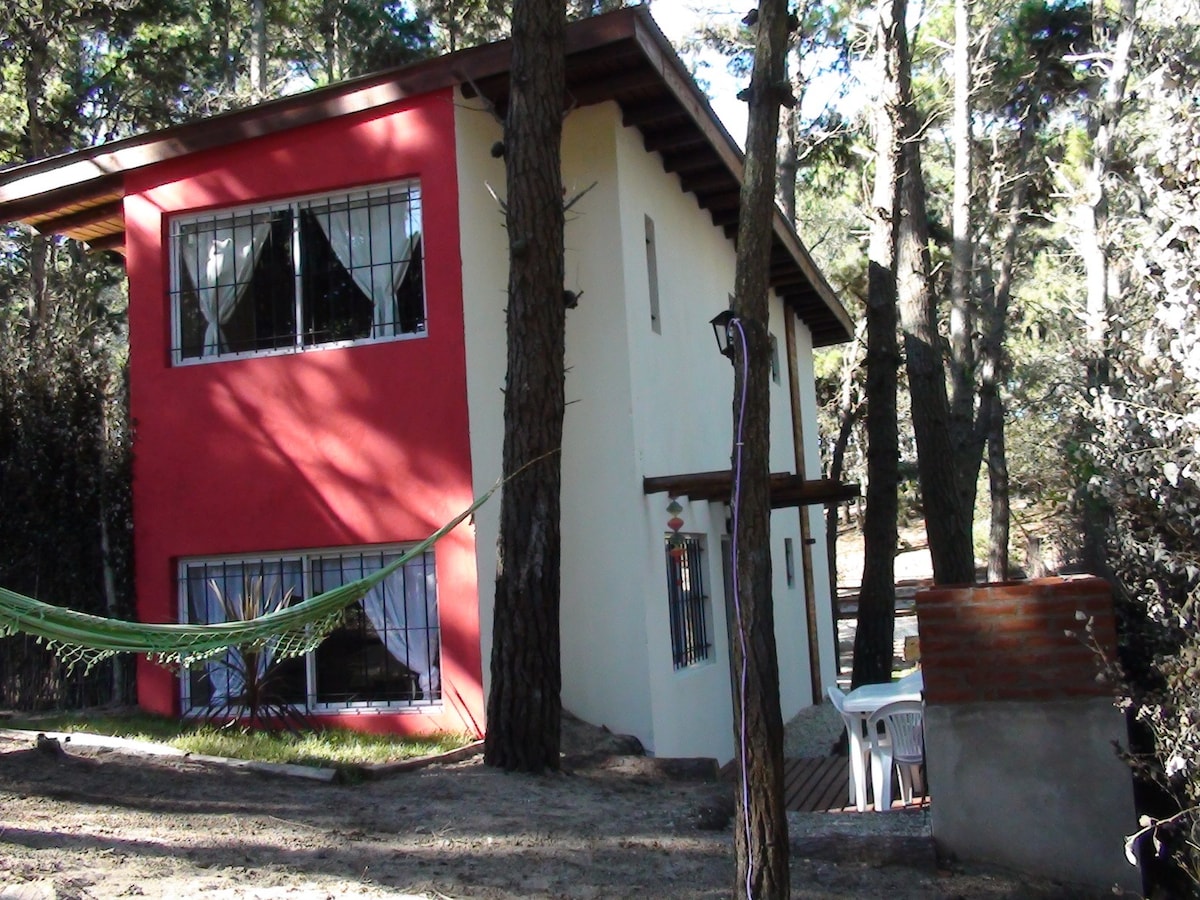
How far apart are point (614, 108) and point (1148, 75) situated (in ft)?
17.0

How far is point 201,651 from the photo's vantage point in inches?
277

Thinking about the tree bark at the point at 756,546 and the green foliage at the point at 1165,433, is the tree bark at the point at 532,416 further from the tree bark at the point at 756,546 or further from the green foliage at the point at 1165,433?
the green foliage at the point at 1165,433

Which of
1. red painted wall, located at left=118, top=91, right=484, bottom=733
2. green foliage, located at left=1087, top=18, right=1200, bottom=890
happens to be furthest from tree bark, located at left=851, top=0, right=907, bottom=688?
green foliage, located at left=1087, top=18, right=1200, bottom=890

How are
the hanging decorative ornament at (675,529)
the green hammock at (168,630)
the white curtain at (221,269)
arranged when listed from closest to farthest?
the green hammock at (168,630) < the hanging decorative ornament at (675,529) < the white curtain at (221,269)

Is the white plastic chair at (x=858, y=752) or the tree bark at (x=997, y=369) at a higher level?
the tree bark at (x=997, y=369)

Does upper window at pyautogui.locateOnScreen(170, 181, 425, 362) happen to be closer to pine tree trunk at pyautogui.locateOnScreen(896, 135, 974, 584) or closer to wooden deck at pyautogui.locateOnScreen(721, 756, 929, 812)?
wooden deck at pyautogui.locateOnScreen(721, 756, 929, 812)

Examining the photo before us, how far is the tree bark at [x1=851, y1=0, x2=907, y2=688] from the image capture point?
1198 cm

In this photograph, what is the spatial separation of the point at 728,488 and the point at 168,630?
4719 millimetres

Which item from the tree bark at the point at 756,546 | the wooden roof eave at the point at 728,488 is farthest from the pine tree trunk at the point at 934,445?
the tree bark at the point at 756,546

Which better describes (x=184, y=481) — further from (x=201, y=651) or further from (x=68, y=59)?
(x=68, y=59)

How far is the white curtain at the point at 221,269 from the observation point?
10.1 meters

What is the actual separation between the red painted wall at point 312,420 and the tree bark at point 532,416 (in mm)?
1061

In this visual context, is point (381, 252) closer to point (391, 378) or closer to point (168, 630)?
point (391, 378)

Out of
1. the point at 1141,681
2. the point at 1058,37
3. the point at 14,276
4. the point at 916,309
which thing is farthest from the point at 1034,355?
the point at 1141,681
